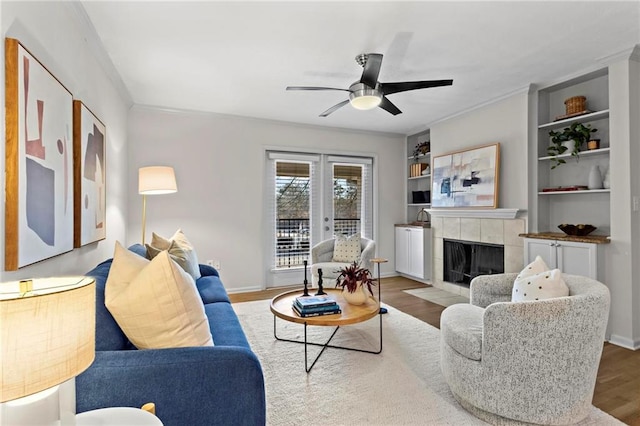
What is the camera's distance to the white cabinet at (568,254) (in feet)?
9.84

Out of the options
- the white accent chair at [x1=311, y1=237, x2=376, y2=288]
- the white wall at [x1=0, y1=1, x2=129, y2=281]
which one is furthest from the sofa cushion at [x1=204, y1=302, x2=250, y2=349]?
the white accent chair at [x1=311, y1=237, x2=376, y2=288]

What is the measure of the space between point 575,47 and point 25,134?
3.81 meters

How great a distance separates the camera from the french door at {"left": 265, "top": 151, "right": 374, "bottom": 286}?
5.03m

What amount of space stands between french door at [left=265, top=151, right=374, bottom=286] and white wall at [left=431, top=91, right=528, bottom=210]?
171 centimetres

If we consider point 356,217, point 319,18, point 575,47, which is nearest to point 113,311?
point 319,18

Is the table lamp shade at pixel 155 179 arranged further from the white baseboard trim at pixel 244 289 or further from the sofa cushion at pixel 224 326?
the white baseboard trim at pixel 244 289

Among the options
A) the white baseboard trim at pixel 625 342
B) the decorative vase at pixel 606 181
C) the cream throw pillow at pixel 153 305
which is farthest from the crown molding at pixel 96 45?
the white baseboard trim at pixel 625 342

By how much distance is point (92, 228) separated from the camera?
237cm

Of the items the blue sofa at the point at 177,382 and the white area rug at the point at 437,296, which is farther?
the white area rug at the point at 437,296

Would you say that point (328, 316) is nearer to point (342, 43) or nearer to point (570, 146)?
point (342, 43)

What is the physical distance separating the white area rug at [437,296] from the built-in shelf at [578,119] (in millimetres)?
2259

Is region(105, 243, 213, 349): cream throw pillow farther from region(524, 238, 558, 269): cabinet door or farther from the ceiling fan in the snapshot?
region(524, 238, 558, 269): cabinet door

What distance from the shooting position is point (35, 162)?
148 centimetres

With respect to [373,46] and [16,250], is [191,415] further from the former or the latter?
[373,46]
